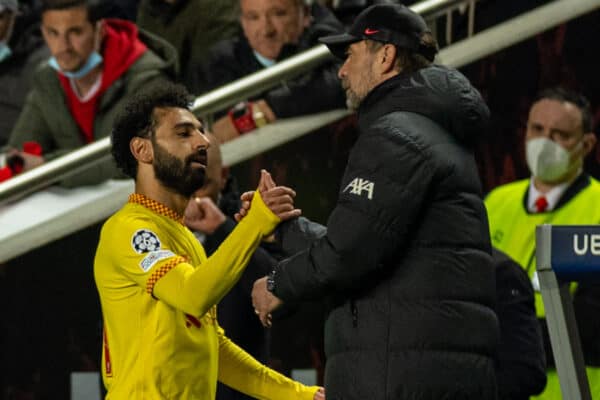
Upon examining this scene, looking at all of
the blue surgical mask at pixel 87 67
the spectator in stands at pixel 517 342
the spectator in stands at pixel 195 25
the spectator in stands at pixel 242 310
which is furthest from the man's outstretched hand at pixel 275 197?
the spectator in stands at pixel 195 25

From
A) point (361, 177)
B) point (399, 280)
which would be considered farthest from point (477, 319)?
point (361, 177)

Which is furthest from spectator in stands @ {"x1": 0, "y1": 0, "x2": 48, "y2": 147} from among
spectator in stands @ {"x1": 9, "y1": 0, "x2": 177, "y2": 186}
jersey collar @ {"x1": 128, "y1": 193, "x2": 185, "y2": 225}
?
jersey collar @ {"x1": 128, "y1": 193, "x2": 185, "y2": 225}

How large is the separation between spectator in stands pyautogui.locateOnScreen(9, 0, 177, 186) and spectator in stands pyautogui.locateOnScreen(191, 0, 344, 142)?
0.27m

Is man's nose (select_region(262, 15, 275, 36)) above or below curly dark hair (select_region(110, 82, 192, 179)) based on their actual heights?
below

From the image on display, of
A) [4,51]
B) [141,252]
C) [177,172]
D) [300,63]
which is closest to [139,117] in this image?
[177,172]

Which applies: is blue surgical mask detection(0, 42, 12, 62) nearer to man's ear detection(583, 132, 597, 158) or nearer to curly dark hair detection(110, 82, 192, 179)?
man's ear detection(583, 132, 597, 158)

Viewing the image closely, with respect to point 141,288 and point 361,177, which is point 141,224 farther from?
point 361,177

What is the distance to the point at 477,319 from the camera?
4188 millimetres

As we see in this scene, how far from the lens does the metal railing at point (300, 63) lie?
675cm

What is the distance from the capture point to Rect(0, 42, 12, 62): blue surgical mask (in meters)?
8.09

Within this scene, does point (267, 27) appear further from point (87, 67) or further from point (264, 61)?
point (87, 67)

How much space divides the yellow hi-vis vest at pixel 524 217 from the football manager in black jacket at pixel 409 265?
2.27m

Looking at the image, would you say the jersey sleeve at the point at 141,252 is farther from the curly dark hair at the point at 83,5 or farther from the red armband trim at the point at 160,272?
the curly dark hair at the point at 83,5

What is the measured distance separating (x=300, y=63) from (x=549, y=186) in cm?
128
